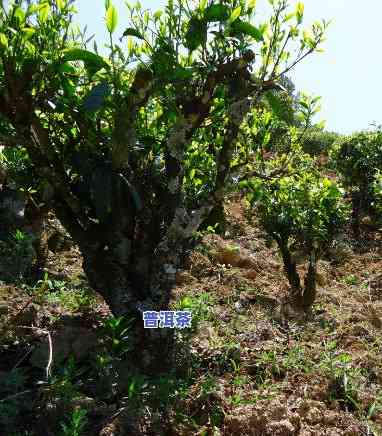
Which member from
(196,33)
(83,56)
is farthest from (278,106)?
(83,56)

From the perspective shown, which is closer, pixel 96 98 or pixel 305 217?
pixel 96 98

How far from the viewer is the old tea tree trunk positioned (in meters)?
2.80

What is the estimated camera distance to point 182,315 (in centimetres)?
335

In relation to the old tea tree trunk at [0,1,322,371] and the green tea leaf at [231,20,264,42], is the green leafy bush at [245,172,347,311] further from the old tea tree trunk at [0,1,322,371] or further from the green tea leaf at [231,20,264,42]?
the green tea leaf at [231,20,264,42]

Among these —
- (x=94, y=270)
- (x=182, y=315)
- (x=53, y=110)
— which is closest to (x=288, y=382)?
(x=182, y=315)

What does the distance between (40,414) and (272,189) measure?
289cm

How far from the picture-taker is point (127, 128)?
2.93 metres

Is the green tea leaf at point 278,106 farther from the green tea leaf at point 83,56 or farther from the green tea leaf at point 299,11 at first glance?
the green tea leaf at point 83,56

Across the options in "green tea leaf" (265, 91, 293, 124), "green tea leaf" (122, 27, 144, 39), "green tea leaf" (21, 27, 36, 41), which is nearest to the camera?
"green tea leaf" (21, 27, 36, 41)

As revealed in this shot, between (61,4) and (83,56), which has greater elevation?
(61,4)

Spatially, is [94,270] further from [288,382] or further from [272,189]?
[272,189]

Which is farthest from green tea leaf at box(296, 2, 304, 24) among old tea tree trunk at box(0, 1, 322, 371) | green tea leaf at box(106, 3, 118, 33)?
green tea leaf at box(106, 3, 118, 33)

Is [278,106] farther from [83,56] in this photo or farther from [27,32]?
[27,32]

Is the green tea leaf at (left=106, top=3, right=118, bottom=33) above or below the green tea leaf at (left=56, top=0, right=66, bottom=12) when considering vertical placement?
below
